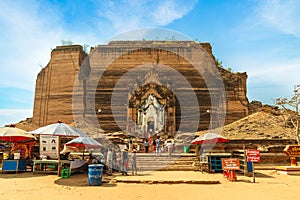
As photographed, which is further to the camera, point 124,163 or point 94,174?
point 124,163

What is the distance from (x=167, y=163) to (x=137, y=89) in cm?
1622

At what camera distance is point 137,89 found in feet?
98.6

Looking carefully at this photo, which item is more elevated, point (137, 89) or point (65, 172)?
point (137, 89)

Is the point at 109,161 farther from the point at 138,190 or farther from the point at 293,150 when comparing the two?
the point at 293,150

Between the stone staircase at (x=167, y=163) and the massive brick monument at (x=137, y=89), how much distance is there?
12089 mm

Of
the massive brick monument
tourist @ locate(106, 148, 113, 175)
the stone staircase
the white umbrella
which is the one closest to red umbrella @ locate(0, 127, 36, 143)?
the white umbrella

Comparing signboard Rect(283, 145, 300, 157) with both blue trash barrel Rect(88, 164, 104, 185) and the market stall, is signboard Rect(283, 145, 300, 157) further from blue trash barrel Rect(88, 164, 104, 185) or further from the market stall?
the market stall

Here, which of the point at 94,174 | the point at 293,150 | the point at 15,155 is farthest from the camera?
the point at 293,150

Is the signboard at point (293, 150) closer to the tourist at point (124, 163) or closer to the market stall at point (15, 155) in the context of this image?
the tourist at point (124, 163)

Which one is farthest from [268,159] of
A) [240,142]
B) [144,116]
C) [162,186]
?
[144,116]

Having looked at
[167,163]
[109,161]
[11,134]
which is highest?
[11,134]

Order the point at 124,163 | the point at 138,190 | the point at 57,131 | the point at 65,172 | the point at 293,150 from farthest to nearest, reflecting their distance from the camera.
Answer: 1. the point at 293,150
2. the point at 124,163
3. the point at 65,172
4. the point at 57,131
5. the point at 138,190

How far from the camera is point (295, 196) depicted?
7.82 metres

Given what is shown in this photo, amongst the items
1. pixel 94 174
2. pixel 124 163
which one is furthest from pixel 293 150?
pixel 94 174
